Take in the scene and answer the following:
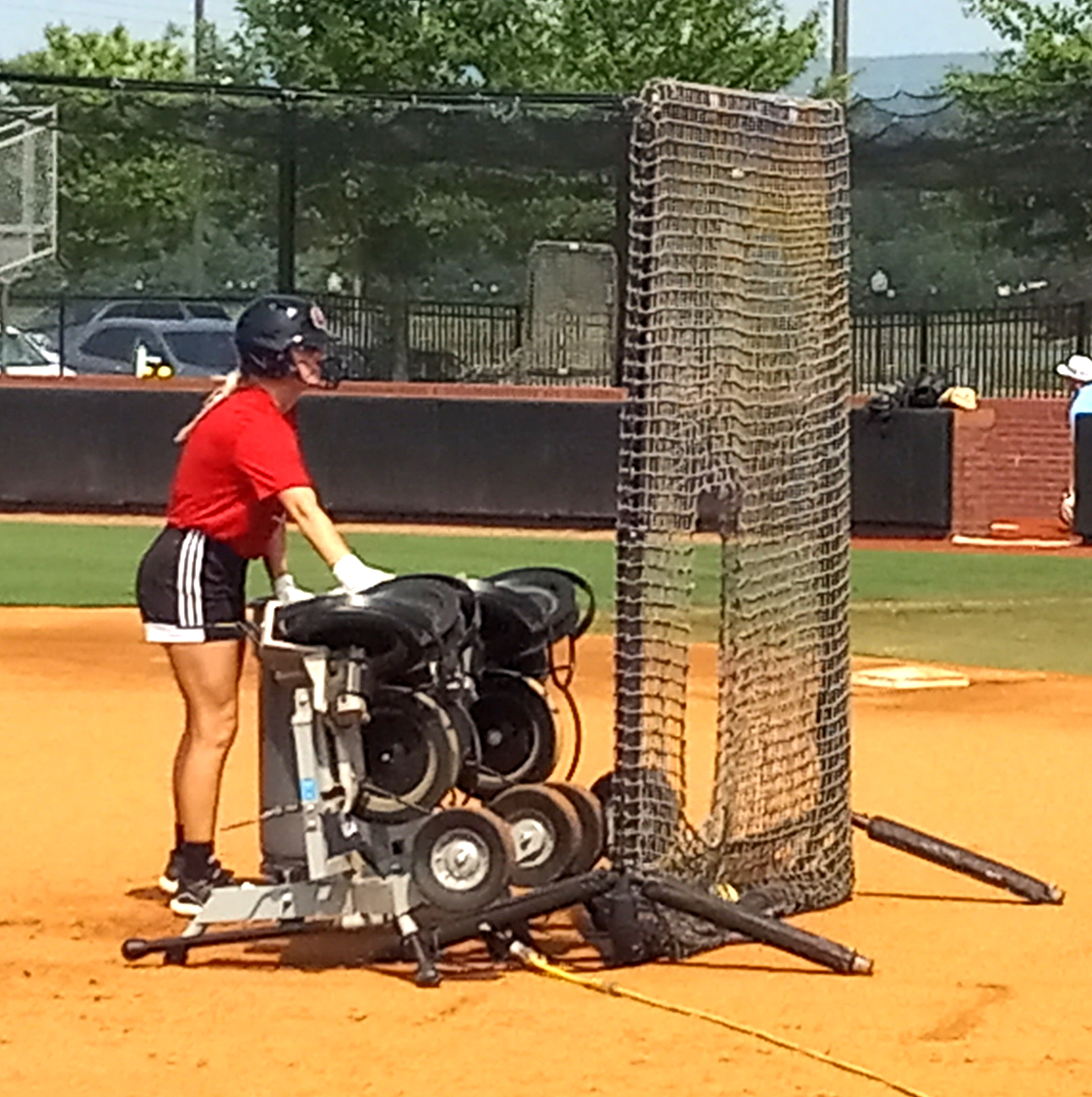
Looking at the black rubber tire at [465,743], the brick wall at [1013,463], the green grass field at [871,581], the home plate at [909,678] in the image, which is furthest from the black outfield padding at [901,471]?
the black rubber tire at [465,743]

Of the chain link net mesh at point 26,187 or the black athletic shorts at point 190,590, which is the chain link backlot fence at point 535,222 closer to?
the chain link net mesh at point 26,187

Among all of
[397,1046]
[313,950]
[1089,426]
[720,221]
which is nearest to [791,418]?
[720,221]

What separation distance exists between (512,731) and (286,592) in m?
0.85

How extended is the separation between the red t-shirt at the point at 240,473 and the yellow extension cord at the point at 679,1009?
4.77 ft

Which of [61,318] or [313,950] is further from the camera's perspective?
[61,318]

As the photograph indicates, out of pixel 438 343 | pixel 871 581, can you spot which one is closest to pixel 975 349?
pixel 438 343

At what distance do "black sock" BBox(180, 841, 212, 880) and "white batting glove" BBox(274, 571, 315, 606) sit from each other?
0.79 m

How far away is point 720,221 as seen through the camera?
7477 millimetres

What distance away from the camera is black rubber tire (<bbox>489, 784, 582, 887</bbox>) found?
721 centimetres

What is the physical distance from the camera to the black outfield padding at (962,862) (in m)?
7.98

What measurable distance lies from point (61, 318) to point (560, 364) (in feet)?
21.2

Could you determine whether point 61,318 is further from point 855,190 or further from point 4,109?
point 855,190

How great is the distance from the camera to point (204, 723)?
25.1 feet

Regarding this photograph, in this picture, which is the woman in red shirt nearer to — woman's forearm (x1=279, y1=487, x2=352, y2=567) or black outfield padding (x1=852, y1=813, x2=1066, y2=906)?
woman's forearm (x1=279, y1=487, x2=352, y2=567)
